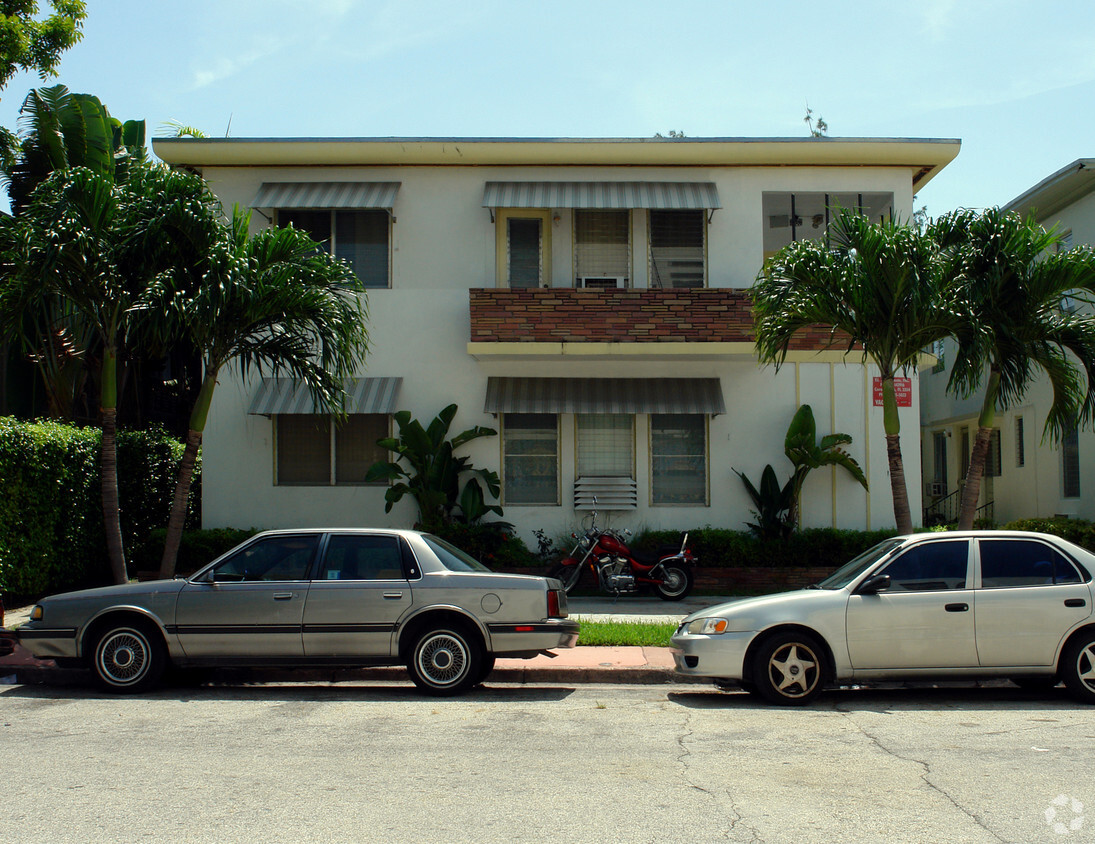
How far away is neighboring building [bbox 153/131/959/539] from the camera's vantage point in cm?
1641

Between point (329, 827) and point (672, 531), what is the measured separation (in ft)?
38.2

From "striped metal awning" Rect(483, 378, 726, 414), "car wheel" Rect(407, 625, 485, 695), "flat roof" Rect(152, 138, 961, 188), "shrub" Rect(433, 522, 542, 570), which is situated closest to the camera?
"car wheel" Rect(407, 625, 485, 695)

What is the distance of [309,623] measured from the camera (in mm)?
8555

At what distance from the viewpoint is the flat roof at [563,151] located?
642 inches

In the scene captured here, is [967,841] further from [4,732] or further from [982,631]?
[4,732]

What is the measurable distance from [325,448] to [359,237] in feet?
12.3

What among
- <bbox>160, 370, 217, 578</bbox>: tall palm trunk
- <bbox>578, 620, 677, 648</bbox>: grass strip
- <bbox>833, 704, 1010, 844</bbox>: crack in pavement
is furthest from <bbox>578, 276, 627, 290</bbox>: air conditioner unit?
<bbox>833, 704, 1010, 844</bbox>: crack in pavement

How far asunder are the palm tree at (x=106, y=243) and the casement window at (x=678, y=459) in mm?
8219

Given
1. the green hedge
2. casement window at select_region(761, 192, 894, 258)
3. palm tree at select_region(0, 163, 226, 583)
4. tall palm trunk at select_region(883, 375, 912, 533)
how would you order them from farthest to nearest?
casement window at select_region(761, 192, 894, 258) < the green hedge < tall palm trunk at select_region(883, 375, 912, 533) < palm tree at select_region(0, 163, 226, 583)

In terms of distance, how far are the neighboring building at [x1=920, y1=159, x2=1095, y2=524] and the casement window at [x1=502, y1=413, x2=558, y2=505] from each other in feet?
27.5

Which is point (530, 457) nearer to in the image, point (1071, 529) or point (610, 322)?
point (610, 322)

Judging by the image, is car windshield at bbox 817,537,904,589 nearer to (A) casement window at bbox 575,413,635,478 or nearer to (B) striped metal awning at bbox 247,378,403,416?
(A) casement window at bbox 575,413,635,478

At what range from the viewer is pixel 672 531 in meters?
16.1

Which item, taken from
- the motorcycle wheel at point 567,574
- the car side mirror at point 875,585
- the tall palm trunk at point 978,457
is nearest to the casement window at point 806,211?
the tall palm trunk at point 978,457
